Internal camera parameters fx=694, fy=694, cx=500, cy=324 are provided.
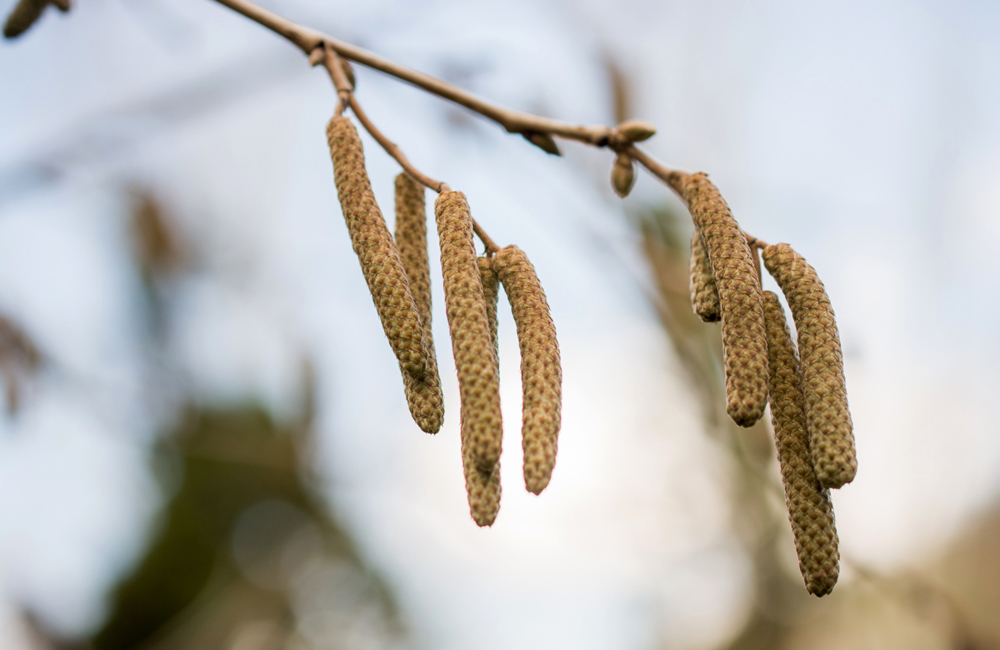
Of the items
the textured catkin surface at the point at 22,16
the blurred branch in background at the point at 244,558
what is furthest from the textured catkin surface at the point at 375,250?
the blurred branch in background at the point at 244,558

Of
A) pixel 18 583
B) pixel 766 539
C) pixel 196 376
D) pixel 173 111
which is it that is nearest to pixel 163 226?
pixel 196 376

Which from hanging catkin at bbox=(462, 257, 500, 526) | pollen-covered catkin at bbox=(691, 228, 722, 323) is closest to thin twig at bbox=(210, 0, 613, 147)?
pollen-covered catkin at bbox=(691, 228, 722, 323)

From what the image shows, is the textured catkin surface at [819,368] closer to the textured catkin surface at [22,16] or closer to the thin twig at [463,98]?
the thin twig at [463,98]

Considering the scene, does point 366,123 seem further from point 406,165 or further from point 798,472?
point 798,472

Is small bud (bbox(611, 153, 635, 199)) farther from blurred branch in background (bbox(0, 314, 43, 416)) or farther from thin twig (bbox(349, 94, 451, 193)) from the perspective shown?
blurred branch in background (bbox(0, 314, 43, 416))

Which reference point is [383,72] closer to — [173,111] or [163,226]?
[173,111]

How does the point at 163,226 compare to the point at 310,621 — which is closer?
the point at 163,226
